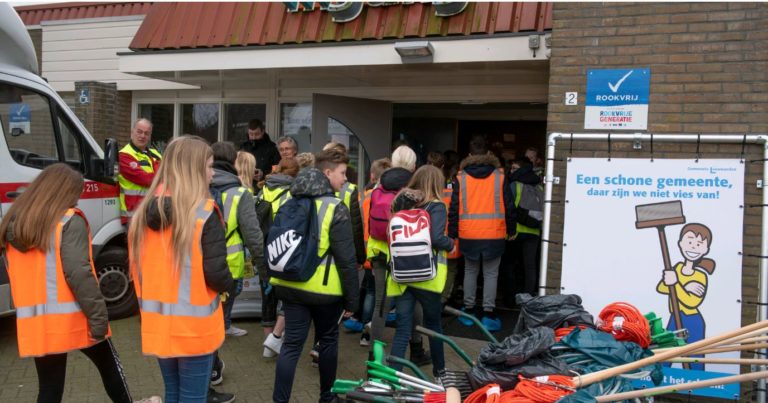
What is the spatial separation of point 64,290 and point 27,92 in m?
3.26

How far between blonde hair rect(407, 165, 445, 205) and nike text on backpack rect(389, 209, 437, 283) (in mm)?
353

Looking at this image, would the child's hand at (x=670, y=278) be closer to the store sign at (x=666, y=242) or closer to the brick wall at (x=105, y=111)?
the store sign at (x=666, y=242)

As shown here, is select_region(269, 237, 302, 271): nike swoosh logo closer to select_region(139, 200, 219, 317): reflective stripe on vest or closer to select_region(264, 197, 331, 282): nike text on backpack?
select_region(264, 197, 331, 282): nike text on backpack

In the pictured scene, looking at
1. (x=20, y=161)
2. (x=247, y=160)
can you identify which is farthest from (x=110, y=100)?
(x=247, y=160)

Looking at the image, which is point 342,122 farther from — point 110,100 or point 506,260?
point 110,100

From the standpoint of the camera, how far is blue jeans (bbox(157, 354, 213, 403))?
3201 mm

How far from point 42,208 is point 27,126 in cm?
289

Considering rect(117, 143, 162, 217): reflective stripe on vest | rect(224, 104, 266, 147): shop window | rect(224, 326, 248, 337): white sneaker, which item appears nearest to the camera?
rect(224, 326, 248, 337): white sneaker

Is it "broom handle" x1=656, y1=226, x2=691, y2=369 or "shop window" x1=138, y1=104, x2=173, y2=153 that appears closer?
"broom handle" x1=656, y1=226, x2=691, y2=369

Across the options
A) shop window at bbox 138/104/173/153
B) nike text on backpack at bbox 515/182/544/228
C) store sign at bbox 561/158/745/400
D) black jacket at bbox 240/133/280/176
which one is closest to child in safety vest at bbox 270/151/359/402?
store sign at bbox 561/158/745/400

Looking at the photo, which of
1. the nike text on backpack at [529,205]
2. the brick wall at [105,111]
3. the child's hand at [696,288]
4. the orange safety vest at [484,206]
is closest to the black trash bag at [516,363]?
the child's hand at [696,288]

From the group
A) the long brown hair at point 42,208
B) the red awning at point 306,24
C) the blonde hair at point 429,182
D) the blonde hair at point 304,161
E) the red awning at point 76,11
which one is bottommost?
the long brown hair at point 42,208

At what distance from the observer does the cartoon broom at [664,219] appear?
15.0ft

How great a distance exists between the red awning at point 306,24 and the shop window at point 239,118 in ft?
5.33
